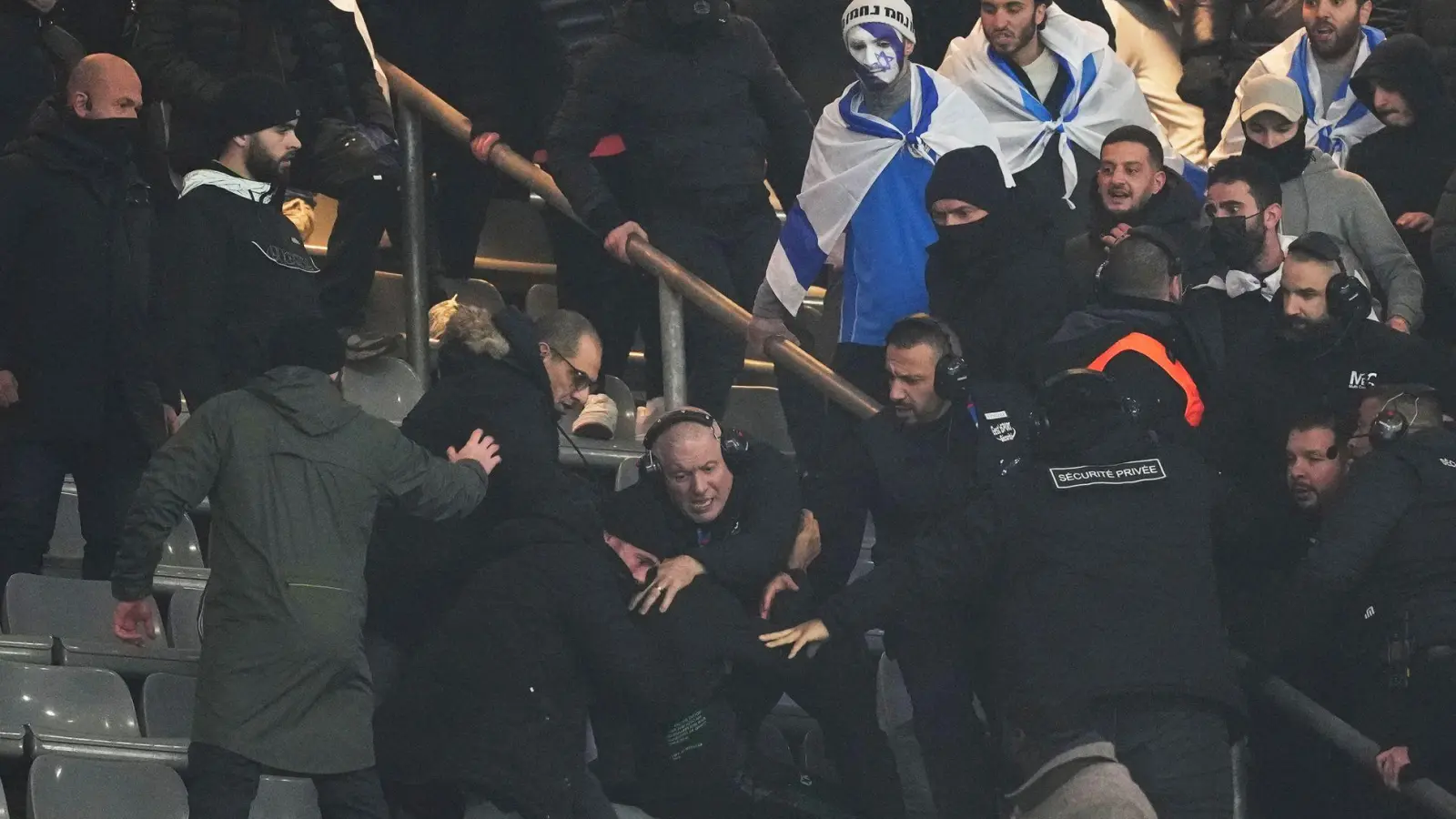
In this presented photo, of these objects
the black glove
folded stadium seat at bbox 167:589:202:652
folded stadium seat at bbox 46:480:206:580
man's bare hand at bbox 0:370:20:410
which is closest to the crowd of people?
man's bare hand at bbox 0:370:20:410

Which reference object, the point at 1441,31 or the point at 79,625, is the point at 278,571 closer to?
the point at 79,625

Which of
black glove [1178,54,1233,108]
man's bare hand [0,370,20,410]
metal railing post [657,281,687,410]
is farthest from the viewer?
black glove [1178,54,1233,108]

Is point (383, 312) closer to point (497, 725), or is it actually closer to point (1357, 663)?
point (497, 725)

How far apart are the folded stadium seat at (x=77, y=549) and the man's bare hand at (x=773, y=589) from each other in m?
1.73

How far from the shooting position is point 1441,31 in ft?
27.5

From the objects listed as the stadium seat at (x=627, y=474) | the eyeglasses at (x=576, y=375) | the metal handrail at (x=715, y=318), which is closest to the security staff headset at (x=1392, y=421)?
the metal handrail at (x=715, y=318)

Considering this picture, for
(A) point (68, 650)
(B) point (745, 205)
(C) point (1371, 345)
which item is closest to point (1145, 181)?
(C) point (1371, 345)

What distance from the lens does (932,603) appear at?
19.8 feet

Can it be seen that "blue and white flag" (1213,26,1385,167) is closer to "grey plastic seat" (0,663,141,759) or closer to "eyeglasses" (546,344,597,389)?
"eyeglasses" (546,344,597,389)

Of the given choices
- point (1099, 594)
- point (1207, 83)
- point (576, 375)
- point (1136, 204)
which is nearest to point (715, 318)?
point (576, 375)

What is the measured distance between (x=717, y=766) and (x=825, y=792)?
31 cm

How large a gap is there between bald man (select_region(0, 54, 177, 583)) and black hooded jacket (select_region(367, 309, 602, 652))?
87 centimetres

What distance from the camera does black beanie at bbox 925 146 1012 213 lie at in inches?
263

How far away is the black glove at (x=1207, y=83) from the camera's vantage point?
345 inches
